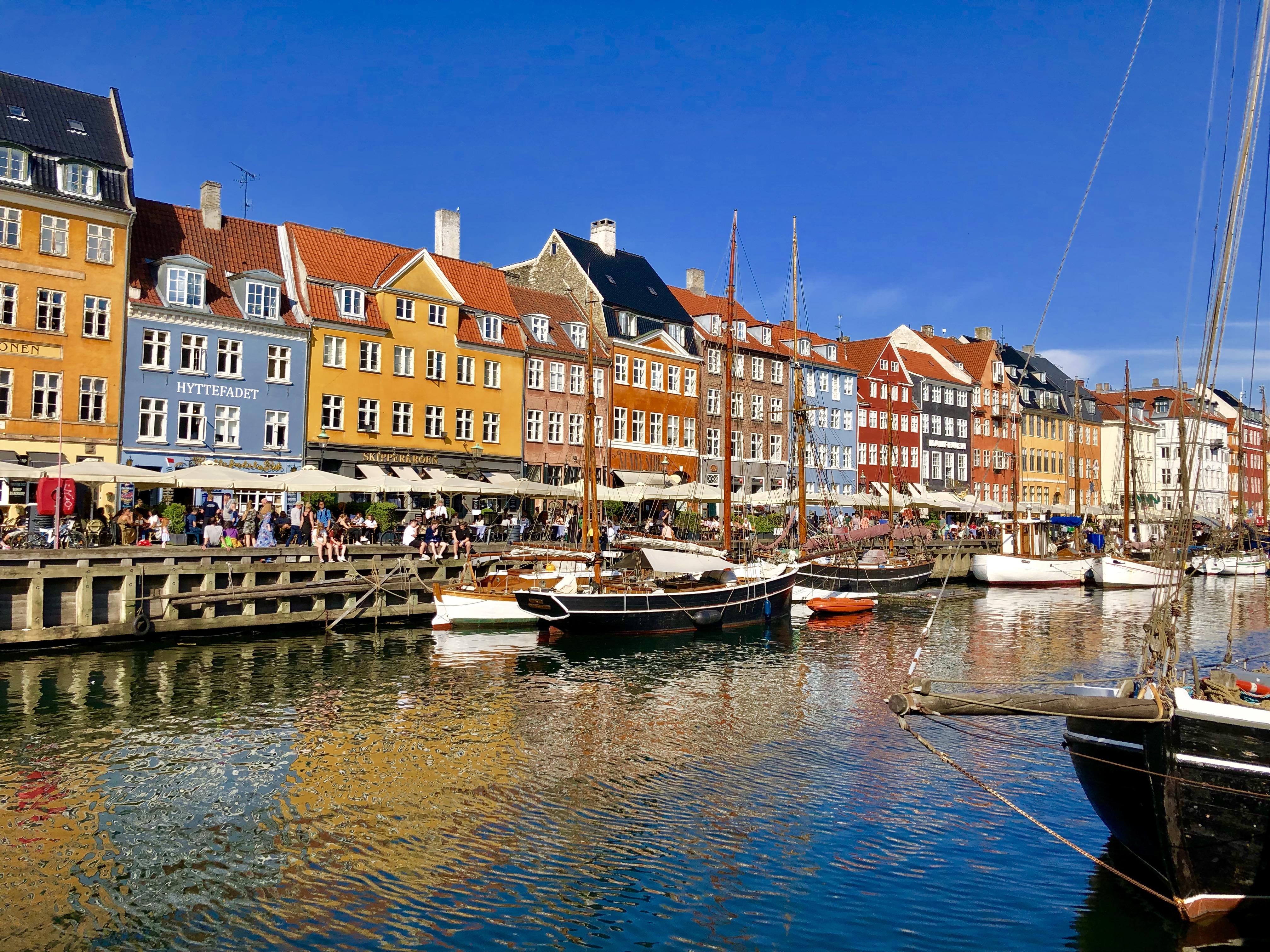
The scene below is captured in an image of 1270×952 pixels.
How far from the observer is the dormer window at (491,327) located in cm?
5500

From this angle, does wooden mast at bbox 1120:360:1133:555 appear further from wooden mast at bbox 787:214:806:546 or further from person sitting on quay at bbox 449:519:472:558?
person sitting on quay at bbox 449:519:472:558

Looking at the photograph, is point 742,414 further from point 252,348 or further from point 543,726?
point 543,726

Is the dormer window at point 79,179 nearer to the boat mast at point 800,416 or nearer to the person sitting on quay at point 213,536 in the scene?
the person sitting on quay at point 213,536

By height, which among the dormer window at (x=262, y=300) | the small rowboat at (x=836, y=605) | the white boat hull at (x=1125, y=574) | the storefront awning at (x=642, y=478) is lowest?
the small rowboat at (x=836, y=605)

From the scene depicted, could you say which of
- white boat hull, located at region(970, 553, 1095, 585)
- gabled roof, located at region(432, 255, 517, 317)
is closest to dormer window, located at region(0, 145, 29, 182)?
gabled roof, located at region(432, 255, 517, 317)

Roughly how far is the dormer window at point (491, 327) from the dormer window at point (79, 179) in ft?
63.9

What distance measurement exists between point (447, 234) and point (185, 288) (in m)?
18.2

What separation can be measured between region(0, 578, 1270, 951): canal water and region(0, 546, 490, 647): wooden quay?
165 cm

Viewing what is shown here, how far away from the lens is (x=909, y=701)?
10.5 metres

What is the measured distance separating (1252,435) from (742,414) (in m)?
88.1

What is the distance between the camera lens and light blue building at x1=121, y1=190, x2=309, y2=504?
4222 cm

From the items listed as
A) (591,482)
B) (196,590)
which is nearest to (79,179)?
(196,590)

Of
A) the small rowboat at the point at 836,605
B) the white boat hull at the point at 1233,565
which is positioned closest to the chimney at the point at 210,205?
the small rowboat at the point at 836,605

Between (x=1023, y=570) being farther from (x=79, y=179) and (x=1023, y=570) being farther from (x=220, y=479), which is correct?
(x=79, y=179)
